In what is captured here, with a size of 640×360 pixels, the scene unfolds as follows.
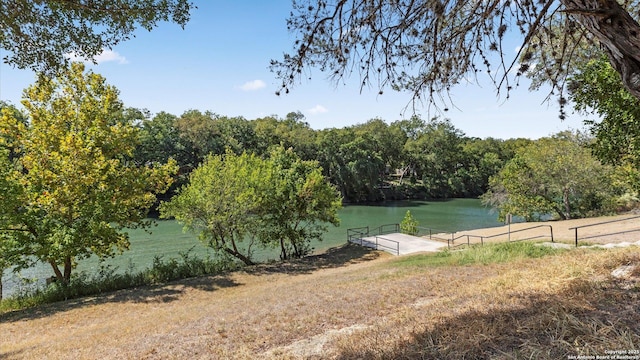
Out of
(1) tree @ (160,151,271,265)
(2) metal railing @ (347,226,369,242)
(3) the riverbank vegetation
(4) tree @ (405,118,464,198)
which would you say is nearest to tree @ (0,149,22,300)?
(3) the riverbank vegetation

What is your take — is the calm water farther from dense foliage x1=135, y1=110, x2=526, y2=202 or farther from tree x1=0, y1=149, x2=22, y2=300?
dense foliage x1=135, y1=110, x2=526, y2=202

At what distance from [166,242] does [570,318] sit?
24672mm

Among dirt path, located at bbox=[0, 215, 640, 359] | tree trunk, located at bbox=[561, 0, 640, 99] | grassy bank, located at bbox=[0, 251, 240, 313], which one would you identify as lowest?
grassy bank, located at bbox=[0, 251, 240, 313]

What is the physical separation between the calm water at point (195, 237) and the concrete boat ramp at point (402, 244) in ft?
10.3

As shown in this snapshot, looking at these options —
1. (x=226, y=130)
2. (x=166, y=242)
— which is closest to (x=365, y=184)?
(x=226, y=130)

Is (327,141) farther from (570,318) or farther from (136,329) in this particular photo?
(570,318)

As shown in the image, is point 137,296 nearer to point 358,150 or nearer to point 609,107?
point 609,107

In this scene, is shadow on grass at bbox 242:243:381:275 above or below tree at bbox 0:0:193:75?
below

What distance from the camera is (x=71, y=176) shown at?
11992 millimetres

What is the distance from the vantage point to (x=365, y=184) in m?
54.4

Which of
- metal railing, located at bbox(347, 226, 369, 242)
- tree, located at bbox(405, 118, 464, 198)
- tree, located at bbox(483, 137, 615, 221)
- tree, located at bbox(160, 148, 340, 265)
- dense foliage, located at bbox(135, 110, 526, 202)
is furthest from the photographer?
tree, located at bbox(405, 118, 464, 198)

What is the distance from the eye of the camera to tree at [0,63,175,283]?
1160 cm

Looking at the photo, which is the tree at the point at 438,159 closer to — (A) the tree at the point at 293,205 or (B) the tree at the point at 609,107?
(A) the tree at the point at 293,205

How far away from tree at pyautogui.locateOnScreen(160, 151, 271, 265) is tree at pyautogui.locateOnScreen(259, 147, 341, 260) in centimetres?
88
